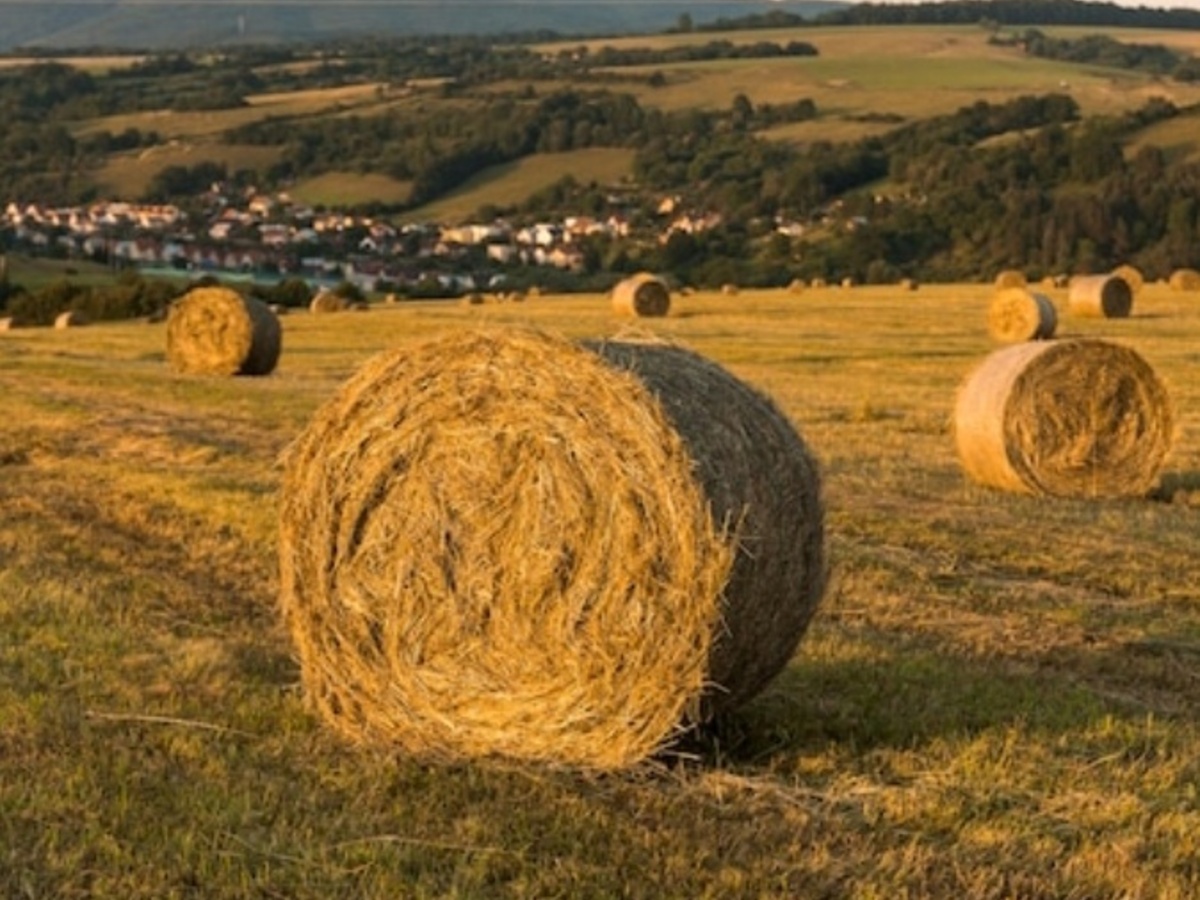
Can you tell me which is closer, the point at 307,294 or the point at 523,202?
the point at 307,294

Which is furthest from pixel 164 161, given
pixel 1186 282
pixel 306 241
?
pixel 1186 282

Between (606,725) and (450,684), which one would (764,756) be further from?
(450,684)

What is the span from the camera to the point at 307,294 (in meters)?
Result: 63.7

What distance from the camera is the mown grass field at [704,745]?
22.4ft

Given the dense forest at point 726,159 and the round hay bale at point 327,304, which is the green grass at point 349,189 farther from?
the round hay bale at point 327,304

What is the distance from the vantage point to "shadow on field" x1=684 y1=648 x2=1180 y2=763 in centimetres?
862

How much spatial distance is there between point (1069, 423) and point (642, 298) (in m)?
29.6

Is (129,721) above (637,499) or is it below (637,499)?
below

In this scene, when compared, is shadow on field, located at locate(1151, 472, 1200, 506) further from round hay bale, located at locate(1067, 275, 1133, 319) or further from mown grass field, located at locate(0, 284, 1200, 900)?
round hay bale, located at locate(1067, 275, 1133, 319)

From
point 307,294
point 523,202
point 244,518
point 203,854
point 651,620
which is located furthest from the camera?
point 523,202

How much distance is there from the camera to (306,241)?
4119 inches

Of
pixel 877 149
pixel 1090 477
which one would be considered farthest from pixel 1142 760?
pixel 877 149

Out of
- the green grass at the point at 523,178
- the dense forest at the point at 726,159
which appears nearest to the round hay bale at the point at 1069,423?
the dense forest at the point at 726,159

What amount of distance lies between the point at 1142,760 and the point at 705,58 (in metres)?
168
